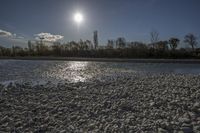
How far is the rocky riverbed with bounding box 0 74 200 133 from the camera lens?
11.4 feet

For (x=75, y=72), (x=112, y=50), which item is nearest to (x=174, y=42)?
(x=112, y=50)

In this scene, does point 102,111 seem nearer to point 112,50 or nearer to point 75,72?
point 75,72

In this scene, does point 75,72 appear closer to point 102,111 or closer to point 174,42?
point 102,111

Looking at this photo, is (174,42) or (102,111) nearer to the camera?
(102,111)

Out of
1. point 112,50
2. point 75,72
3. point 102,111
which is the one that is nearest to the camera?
point 102,111

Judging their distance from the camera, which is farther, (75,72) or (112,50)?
(112,50)

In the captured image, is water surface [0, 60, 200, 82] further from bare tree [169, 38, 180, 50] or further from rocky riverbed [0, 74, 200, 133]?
bare tree [169, 38, 180, 50]

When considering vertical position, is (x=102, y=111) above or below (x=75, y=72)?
below

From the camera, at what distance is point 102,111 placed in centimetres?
427

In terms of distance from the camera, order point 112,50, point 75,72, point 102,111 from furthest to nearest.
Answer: point 112,50, point 75,72, point 102,111

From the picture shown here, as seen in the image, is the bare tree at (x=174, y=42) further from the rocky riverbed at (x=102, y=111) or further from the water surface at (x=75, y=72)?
the rocky riverbed at (x=102, y=111)

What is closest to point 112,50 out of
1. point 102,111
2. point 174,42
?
point 174,42

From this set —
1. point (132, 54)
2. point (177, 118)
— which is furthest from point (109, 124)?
point (132, 54)

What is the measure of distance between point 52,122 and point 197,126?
8.06ft
